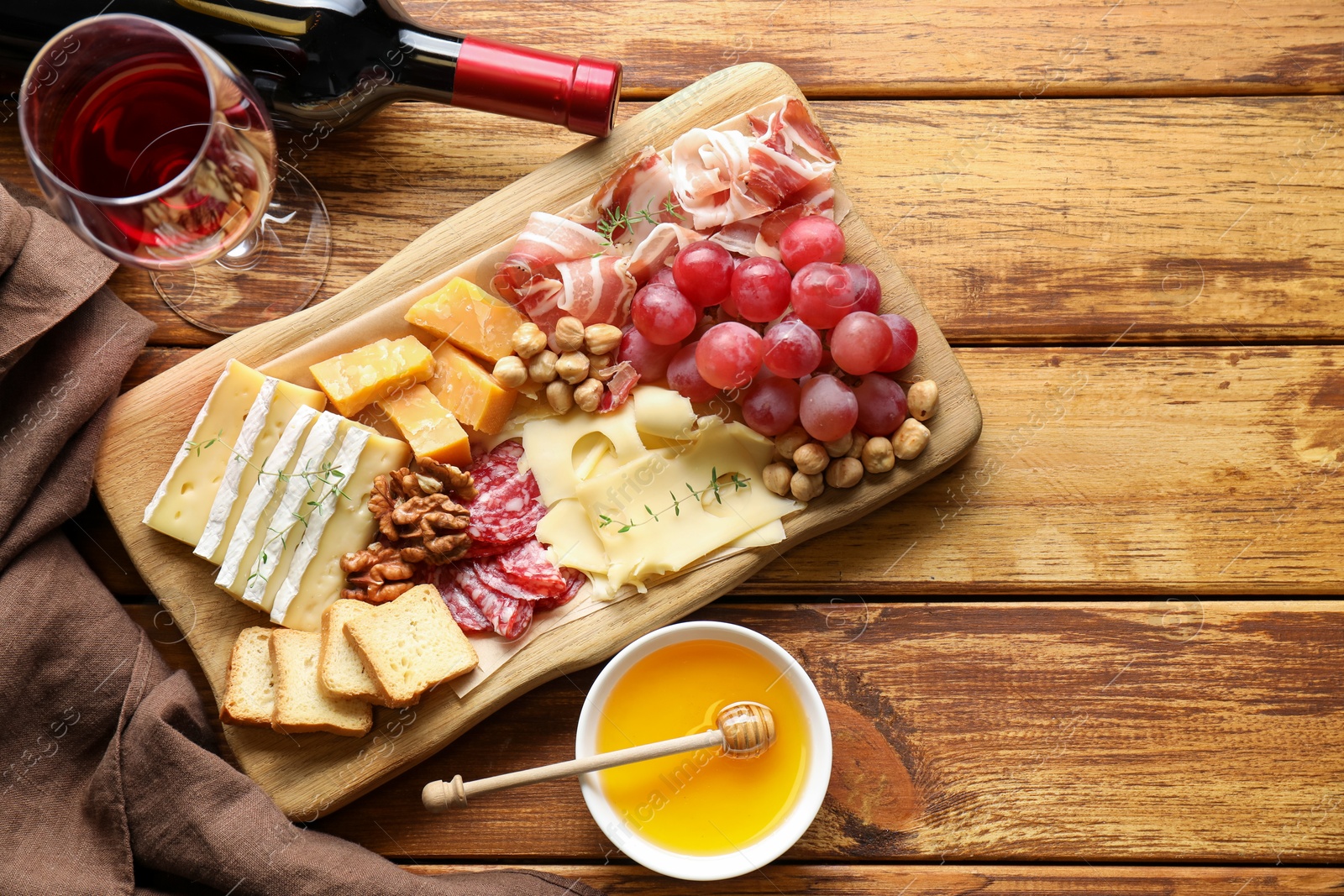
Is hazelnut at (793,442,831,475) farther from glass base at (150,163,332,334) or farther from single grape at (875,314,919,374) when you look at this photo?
glass base at (150,163,332,334)

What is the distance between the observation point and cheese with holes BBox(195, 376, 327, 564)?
1.30 meters

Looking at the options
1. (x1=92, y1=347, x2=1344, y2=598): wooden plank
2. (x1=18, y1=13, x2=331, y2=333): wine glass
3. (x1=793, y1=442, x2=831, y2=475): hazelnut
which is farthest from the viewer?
(x1=92, y1=347, x2=1344, y2=598): wooden plank

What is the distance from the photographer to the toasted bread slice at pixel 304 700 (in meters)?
1.27

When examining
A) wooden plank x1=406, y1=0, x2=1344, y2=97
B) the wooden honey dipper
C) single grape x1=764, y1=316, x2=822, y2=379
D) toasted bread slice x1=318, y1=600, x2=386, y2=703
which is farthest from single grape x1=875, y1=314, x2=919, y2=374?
toasted bread slice x1=318, y1=600, x2=386, y2=703

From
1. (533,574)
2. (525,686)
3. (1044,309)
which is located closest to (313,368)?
(533,574)

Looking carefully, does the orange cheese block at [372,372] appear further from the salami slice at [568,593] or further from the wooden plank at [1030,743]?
the wooden plank at [1030,743]

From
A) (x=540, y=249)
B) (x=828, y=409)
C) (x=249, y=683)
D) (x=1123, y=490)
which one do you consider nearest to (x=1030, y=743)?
(x=1123, y=490)

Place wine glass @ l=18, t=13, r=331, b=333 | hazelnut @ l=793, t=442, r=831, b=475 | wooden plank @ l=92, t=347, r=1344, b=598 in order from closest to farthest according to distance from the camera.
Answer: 1. wine glass @ l=18, t=13, r=331, b=333
2. hazelnut @ l=793, t=442, r=831, b=475
3. wooden plank @ l=92, t=347, r=1344, b=598

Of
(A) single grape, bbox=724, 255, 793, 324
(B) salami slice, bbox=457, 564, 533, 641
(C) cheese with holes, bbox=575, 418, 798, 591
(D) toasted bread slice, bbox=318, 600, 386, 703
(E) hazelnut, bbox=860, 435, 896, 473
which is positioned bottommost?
(D) toasted bread slice, bbox=318, 600, 386, 703

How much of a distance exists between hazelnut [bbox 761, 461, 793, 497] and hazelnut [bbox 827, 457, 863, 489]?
0.06 metres

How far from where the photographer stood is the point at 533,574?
1.31 meters

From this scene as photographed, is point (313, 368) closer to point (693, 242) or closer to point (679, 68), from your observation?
point (693, 242)

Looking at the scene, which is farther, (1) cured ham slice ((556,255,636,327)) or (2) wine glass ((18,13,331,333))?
(1) cured ham slice ((556,255,636,327))

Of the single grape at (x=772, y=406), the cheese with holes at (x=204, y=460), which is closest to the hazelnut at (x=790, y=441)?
the single grape at (x=772, y=406)
